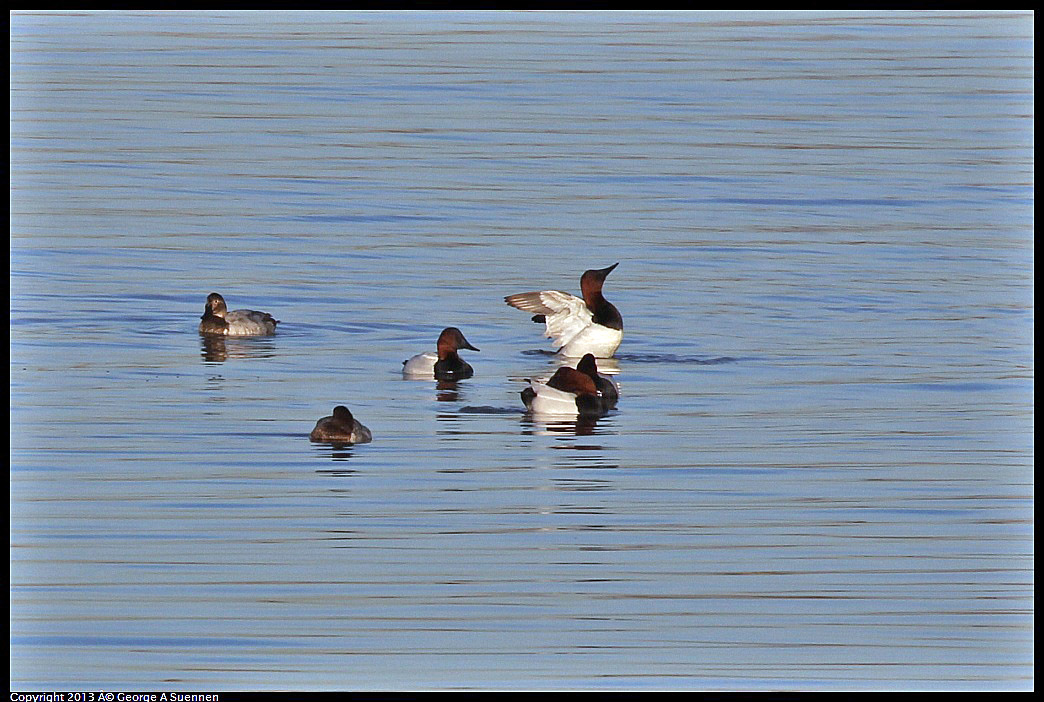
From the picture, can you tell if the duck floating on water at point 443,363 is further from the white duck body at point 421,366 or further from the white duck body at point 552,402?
the white duck body at point 552,402

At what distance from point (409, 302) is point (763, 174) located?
648 centimetres

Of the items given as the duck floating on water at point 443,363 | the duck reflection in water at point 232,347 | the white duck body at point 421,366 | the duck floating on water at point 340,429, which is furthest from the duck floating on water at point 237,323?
the duck floating on water at point 340,429

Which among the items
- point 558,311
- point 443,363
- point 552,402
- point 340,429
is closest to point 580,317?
point 558,311

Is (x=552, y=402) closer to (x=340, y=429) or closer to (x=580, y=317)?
(x=340, y=429)

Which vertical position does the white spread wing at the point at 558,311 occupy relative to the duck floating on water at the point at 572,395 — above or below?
above

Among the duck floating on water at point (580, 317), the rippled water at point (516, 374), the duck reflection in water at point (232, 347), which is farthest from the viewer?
the duck floating on water at point (580, 317)

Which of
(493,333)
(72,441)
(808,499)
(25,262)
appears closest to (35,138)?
(25,262)

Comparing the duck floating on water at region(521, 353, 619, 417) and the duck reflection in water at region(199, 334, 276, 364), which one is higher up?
the duck reflection in water at region(199, 334, 276, 364)

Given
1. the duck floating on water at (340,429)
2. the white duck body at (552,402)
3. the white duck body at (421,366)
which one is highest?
the white duck body at (421,366)

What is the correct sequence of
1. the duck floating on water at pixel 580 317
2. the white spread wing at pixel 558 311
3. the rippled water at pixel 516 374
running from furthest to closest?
the white spread wing at pixel 558 311
the duck floating on water at pixel 580 317
the rippled water at pixel 516 374

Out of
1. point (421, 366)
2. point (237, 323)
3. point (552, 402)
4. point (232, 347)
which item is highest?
point (237, 323)

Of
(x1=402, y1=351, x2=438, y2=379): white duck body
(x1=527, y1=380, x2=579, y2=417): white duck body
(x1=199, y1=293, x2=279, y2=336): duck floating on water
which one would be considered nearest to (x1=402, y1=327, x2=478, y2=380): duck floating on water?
(x1=402, y1=351, x2=438, y2=379): white duck body

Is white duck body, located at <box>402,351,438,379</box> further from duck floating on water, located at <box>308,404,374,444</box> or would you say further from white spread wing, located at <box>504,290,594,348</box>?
duck floating on water, located at <box>308,404,374,444</box>

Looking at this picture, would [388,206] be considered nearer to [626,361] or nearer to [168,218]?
[168,218]
